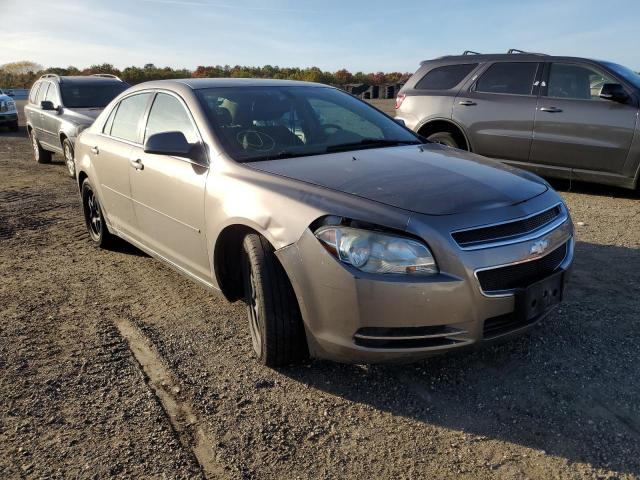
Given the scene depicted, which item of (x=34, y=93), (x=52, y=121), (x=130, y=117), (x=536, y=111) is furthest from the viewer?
(x=34, y=93)

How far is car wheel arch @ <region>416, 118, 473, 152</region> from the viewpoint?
7.74 meters

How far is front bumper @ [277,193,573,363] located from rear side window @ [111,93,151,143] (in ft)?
7.54

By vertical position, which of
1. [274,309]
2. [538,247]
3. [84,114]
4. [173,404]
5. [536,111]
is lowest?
[173,404]

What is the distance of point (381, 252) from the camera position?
2494 mm

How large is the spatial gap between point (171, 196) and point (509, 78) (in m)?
5.59

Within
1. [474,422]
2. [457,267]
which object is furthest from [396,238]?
[474,422]

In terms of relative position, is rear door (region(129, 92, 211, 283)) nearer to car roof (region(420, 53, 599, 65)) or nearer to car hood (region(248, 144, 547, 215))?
car hood (region(248, 144, 547, 215))

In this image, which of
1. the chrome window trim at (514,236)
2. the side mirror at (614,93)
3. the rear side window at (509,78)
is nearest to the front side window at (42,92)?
the rear side window at (509,78)

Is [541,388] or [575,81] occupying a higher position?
[575,81]

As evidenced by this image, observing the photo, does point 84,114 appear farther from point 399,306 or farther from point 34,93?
point 399,306

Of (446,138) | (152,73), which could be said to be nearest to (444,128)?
(446,138)

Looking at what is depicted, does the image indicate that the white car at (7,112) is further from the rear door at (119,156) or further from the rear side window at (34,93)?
the rear door at (119,156)

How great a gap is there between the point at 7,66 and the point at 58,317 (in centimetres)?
5273

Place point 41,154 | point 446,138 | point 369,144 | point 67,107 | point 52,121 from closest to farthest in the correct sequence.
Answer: point 369,144
point 446,138
point 67,107
point 52,121
point 41,154
